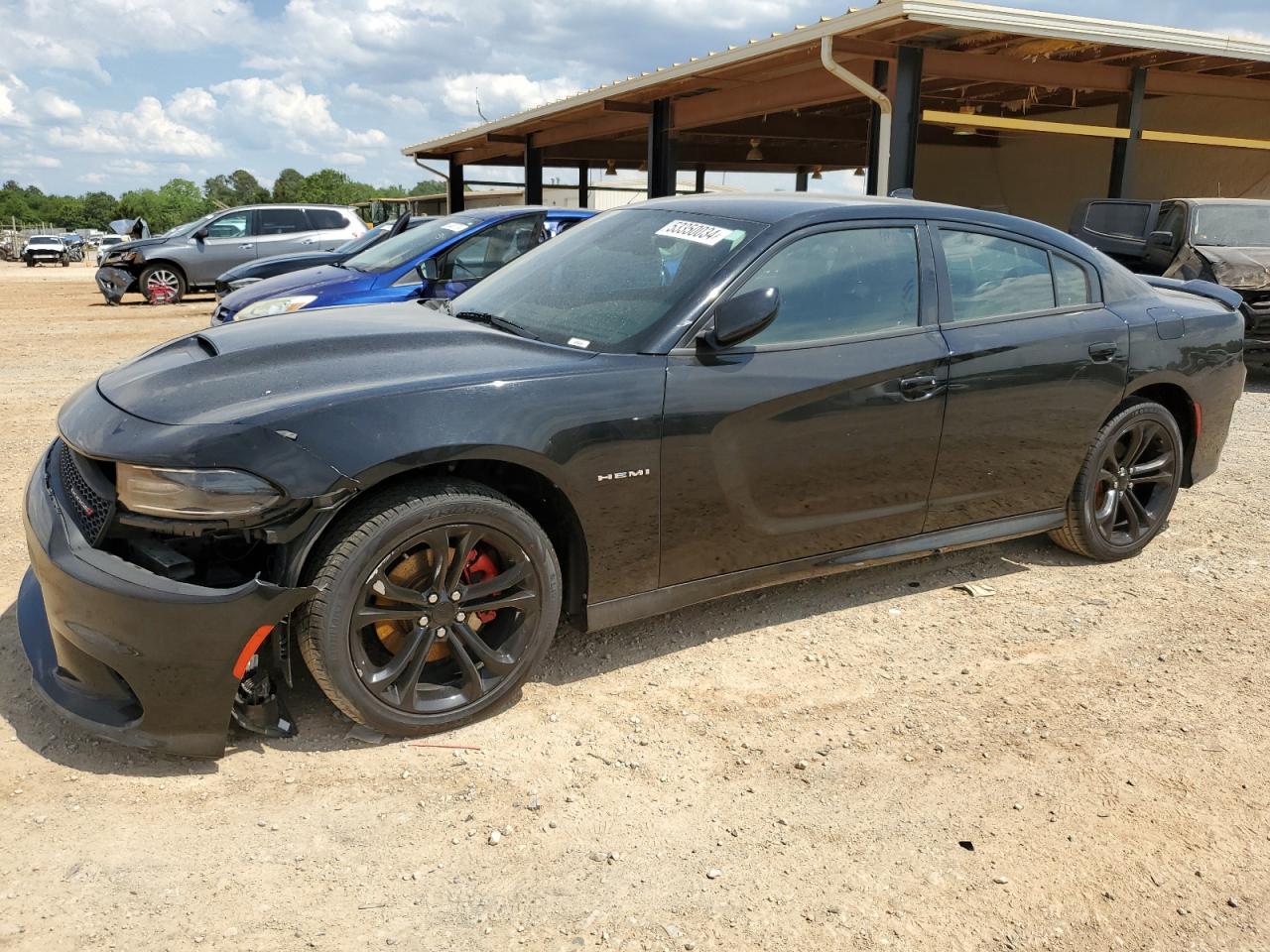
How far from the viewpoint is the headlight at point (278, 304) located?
7578 millimetres

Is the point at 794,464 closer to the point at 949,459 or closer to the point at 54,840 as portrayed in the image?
the point at 949,459

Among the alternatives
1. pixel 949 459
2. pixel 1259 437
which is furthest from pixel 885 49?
pixel 949 459

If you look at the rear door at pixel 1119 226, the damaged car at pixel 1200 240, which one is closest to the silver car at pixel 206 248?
the rear door at pixel 1119 226

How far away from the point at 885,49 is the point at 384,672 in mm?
10321

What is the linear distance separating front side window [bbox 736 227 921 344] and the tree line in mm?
98379

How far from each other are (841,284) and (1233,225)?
8292 millimetres

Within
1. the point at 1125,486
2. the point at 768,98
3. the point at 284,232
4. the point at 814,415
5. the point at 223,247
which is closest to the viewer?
the point at 814,415

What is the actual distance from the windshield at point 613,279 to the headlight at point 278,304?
402cm

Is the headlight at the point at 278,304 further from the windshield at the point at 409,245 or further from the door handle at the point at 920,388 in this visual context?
the door handle at the point at 920,388

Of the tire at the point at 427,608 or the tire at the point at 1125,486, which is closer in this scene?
the tire at the point at 427,608

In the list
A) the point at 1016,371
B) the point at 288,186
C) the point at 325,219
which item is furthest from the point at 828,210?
Result: the point at 288,186

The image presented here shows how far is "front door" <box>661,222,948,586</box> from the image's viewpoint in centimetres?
327

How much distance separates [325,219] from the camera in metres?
17.3

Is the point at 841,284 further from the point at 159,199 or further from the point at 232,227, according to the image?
the point at 159,199
